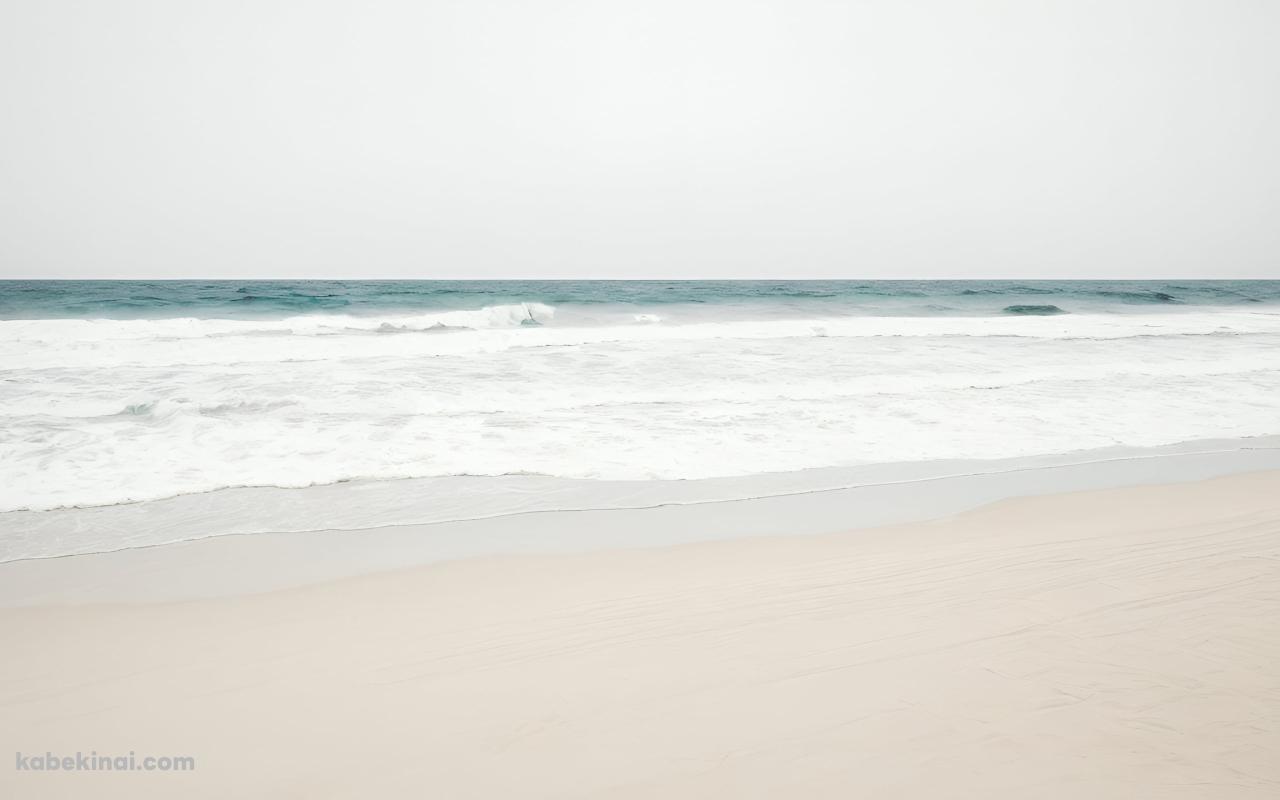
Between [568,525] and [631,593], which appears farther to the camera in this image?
[568,525]

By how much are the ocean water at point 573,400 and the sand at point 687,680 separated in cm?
212

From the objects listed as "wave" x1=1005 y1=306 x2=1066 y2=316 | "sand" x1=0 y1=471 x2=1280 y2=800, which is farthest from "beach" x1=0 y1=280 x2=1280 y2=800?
"wave" x1=1005 y1=306 x2=1066 y2=316

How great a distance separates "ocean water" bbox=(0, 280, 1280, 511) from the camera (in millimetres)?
5617

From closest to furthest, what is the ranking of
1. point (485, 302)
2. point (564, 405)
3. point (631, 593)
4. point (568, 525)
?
1. point (631, 593)
2. point (568, 525)
3. point (564, 405)
4. point (485, 302)

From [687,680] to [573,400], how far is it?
5.80 meters

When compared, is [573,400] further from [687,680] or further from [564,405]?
[687,680]

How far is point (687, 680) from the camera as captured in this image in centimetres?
255

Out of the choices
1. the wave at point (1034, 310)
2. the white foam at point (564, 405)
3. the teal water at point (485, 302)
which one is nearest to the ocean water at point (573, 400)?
the white foam at point (564, 405)

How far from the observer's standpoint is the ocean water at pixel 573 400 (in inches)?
221

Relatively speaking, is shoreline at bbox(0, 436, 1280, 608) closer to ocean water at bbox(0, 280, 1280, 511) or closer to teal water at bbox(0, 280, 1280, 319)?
ocean water at bbox(0, 280, 1280, 511)

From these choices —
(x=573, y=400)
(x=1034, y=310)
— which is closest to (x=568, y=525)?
(x=573, y=400)

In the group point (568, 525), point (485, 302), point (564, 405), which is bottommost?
point (568, 525)

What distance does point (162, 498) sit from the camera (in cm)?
471

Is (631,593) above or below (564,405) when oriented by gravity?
below
